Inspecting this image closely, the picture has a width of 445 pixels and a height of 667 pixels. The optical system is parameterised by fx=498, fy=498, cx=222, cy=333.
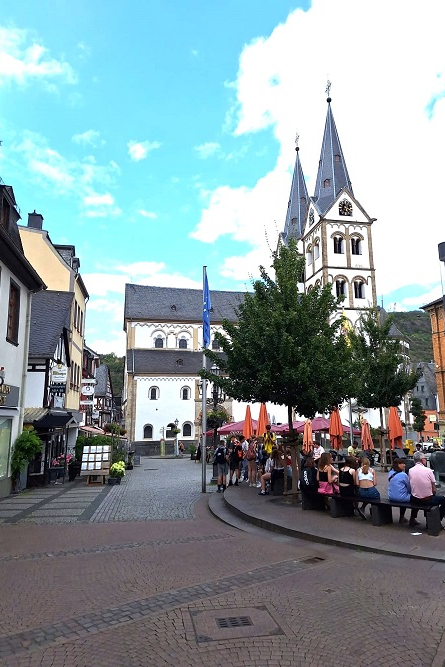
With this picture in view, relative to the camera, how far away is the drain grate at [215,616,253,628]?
5.37 metres

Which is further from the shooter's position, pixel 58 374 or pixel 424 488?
pixel 58 374

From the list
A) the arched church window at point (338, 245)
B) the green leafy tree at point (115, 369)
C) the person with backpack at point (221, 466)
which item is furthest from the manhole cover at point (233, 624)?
the green leafy tree at point (115, 369)

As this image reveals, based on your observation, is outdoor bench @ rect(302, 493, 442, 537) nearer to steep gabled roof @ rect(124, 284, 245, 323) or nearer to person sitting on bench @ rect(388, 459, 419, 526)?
person sitting on bench @ rect(388, 459, 419, 526)

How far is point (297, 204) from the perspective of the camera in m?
69.9

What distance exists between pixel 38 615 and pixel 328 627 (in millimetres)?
3256

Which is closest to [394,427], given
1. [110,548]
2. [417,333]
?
[110,548]

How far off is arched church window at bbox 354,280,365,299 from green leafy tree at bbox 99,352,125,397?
4885 cm

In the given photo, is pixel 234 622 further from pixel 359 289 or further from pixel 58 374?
pixel 359 289

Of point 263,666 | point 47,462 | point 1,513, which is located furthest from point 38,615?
point 47,462

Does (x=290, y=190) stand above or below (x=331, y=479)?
above

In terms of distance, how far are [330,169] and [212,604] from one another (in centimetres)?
6157

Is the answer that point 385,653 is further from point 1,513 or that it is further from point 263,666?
point 1,513

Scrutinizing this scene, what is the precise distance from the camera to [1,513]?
527 inches

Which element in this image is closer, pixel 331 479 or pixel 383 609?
pixel 383 609
